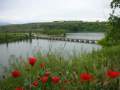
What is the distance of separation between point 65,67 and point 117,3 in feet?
17.9

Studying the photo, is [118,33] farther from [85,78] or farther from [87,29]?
[87,29]

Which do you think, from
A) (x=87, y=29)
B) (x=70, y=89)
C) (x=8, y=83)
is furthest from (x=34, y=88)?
(x=87, y=29)

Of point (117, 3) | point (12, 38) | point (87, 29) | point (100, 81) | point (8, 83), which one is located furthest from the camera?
point (87, 29)

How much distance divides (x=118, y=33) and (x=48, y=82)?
22.0ft

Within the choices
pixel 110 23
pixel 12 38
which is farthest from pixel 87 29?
pixel 110 23

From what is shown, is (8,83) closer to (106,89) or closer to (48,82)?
(48,82)

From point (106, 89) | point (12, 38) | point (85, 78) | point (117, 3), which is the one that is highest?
point (117, 3)

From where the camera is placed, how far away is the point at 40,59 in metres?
5.40

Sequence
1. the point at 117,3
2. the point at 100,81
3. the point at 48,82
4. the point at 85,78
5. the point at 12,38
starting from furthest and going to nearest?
the point at 12,38 → the point at 117,3 → the point at 100,81 → the point at 48,82 → the point at 85,78

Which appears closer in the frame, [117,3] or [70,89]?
[70,89]

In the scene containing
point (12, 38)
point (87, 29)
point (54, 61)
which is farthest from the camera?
point (87, 29)

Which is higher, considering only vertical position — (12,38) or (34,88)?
(34,88)

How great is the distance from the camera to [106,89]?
135 inches

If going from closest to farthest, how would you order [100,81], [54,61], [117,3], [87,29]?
1. [100,81]
2. [54,61]
3. [117,3]
4. [87,29]
